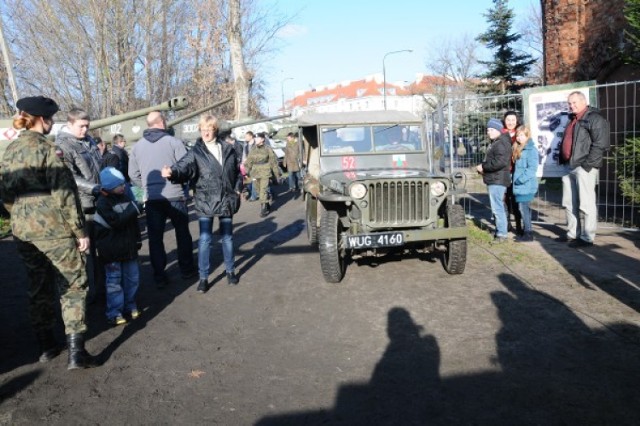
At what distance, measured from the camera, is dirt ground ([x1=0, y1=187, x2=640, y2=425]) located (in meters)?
3.02

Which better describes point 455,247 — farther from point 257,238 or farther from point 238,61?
point 238,61

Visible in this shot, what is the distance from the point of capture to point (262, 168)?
37.1 ft

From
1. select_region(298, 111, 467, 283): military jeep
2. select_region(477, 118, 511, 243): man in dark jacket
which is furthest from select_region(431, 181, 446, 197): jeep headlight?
select_region(477, 118, 511, 243): man in dark jacket

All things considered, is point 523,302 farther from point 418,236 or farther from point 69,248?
point 69,248

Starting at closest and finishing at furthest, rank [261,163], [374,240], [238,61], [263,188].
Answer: [374,240]
[263,188]
[261,163]
[238,61]

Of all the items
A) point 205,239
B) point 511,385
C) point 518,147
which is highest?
point 518,147

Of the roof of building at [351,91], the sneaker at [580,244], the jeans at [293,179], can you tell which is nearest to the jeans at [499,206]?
the sneaker at [580,244]

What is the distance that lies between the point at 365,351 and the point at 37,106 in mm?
2968

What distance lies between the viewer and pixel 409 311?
4648 millimetres

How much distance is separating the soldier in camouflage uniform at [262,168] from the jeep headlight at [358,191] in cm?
577

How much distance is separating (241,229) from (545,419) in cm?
730

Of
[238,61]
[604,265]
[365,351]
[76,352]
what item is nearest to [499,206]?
[604,265]

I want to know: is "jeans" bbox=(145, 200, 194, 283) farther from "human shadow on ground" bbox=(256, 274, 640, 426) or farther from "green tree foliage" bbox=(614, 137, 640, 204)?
"green tree foliage" bbox=(614, 137, 640, 204)

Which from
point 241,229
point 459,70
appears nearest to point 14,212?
point 241,229
